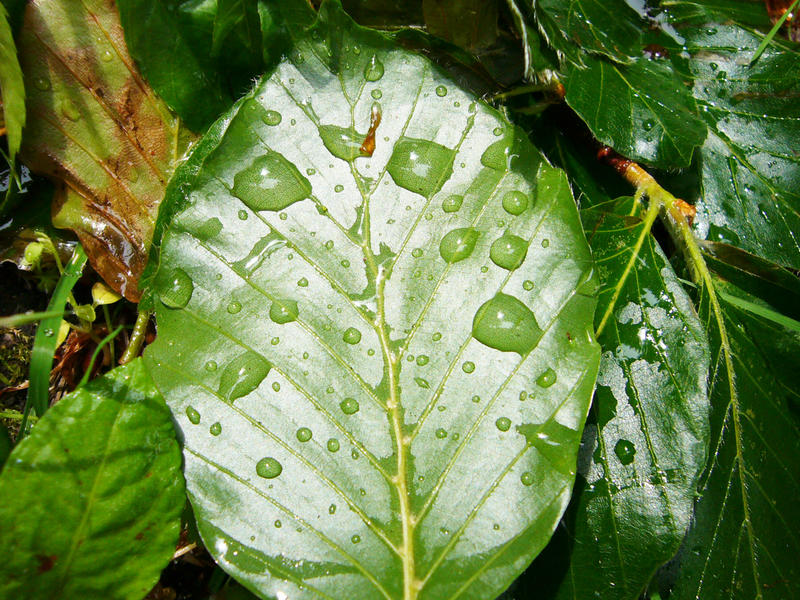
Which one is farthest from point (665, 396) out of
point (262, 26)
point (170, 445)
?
point (262, 26)

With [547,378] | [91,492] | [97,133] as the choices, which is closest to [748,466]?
[547,378]

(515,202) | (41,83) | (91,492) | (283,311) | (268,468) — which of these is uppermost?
(515,202)

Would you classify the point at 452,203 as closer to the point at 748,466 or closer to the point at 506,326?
the point at 506,326

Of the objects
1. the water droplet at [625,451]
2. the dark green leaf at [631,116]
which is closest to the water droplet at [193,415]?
the water droplet at [625,451]

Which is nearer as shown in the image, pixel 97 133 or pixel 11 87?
pixel 11 87

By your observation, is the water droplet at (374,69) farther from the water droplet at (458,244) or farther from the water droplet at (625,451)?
the water droplet at (625,451)

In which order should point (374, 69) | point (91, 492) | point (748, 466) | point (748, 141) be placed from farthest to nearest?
point (748, 141)
point (748, 466)
point (374, 69)
point (91, 492)
